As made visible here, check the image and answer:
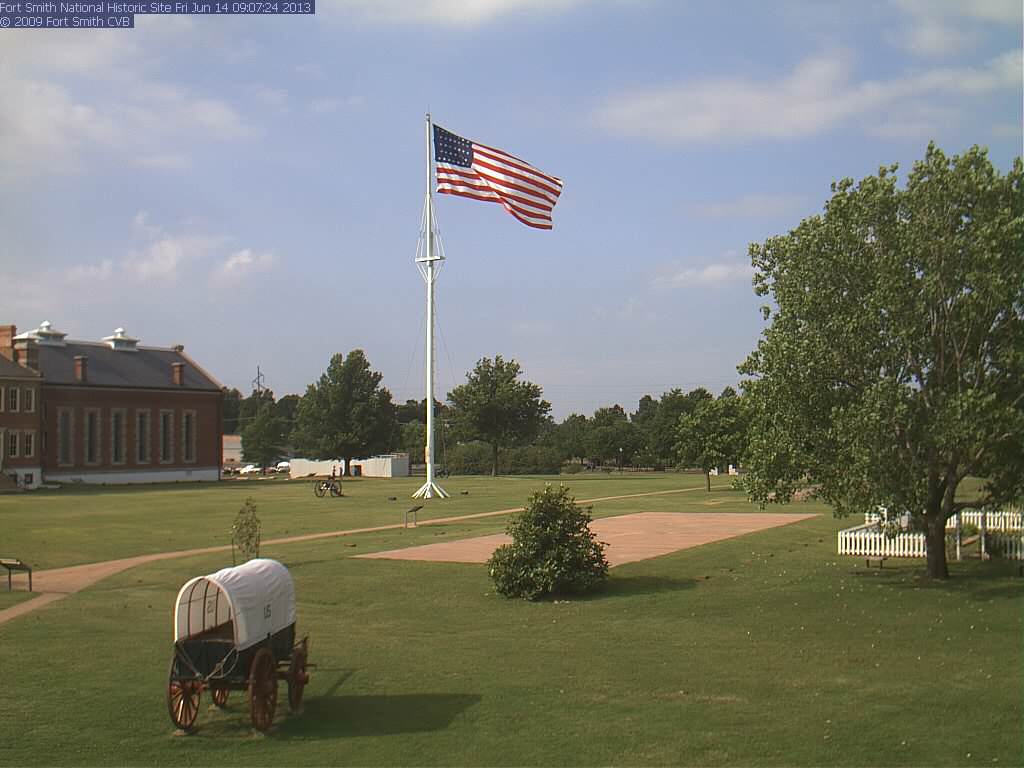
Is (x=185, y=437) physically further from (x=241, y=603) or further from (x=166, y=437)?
(x=241, y=603)

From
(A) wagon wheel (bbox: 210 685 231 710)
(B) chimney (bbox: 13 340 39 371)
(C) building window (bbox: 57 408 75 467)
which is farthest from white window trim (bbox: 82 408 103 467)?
(A) wagon wheel (bbox: 210 685 231 710)

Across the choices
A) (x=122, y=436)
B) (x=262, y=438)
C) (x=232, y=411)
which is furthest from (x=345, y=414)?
(x=232, y=411)

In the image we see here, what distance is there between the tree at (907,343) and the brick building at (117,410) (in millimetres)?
67300

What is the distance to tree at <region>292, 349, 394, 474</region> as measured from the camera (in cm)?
9431

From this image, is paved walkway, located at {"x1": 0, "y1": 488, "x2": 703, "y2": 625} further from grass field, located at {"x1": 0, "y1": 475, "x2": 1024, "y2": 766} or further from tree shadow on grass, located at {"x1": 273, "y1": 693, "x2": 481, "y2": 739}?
tree shadow on grass, located at {"x1": 273, "y1": 693, "x2": 481, "y2": 739}

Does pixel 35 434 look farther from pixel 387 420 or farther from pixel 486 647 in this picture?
pixel 486 647

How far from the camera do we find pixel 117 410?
272 feet

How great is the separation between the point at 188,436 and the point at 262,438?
118 feet

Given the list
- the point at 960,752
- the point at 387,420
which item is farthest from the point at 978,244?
the point at 387,420

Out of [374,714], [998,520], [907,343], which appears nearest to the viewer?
[374,714]

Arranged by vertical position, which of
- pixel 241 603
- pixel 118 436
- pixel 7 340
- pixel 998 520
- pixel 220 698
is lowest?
pixel 220 698

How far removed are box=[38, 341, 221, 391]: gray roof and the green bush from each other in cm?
6751

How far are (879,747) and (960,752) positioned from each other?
740mm

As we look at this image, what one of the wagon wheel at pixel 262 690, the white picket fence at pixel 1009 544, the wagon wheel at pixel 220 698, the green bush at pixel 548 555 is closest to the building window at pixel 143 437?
the green bush at pixel 548 555
